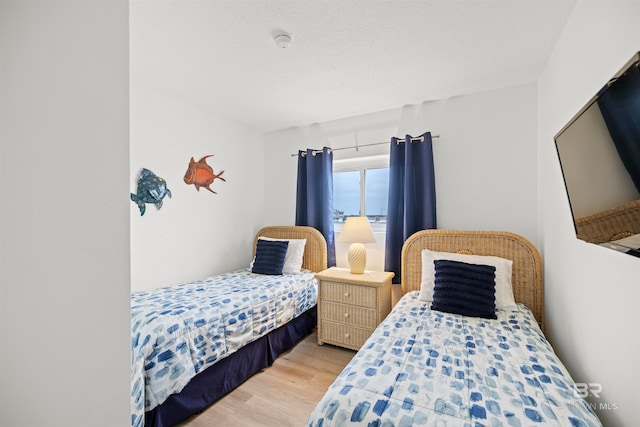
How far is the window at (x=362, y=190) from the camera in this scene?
10.6 ft

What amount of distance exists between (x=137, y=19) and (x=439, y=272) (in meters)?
2.67

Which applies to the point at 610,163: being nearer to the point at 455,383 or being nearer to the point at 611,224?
the point at 611,224

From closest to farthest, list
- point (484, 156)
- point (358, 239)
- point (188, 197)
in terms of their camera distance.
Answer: point (484, 156) → point (358, 239) → point (188, 197)

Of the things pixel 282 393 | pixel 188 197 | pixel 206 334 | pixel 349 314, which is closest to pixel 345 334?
pixel 349 314

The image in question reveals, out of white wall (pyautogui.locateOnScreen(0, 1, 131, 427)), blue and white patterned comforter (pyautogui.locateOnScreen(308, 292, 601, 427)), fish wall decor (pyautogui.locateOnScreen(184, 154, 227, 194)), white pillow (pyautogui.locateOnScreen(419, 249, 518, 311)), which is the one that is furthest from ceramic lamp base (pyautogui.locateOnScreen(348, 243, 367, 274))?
white wall (pyautogui.locateOnScreen(0, 1, 131, 427))

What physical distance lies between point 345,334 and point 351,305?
295mm

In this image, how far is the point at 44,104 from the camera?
0.50 metres

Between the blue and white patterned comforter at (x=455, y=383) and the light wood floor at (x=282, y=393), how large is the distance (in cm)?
76

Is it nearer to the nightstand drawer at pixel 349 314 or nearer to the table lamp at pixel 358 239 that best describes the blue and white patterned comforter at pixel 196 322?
the nightstand drawer at pixel 349 314

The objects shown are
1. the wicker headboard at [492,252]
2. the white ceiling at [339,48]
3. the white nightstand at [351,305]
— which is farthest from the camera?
the white nightstand at [351,305]

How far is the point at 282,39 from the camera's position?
1.79 meters

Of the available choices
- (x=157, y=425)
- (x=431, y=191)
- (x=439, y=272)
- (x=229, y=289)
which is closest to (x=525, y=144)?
(x=431, y=191)

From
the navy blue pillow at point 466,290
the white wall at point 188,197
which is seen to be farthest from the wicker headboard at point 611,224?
the white wall at point 188,197

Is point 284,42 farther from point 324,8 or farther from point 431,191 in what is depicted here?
point 431,191
